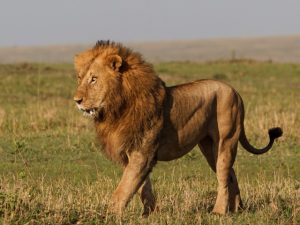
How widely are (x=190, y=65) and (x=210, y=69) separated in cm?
162

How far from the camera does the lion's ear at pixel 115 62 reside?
7.84 metres

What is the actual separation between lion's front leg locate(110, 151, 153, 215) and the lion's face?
56 cm

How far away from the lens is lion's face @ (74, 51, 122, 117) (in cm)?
773

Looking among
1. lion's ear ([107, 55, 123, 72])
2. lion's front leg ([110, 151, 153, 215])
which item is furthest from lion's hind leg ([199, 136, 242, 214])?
lion's ear ([107, 55, 123, 72])

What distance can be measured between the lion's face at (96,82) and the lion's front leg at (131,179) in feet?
1.83

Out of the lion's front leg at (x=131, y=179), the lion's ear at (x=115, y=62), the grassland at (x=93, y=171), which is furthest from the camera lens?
the lion's ear at (x=115, y=62)

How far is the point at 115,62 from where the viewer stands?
7.86 metres

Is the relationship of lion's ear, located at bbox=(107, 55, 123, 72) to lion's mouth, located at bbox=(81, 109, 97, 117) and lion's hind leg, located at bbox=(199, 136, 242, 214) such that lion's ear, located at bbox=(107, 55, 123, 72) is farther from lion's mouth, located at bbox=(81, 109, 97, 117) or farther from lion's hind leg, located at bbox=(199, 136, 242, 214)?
lion's hind leg, located at bbox=(199, 136, 242, 214)

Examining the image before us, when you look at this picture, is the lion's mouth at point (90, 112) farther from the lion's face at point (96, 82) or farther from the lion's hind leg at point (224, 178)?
the lion's hind leg at point (224, 178)

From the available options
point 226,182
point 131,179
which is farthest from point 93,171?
point 131,179

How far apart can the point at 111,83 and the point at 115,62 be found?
21 centimetres

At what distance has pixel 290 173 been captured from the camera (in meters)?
12.1

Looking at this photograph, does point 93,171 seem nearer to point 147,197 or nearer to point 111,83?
point 147,197

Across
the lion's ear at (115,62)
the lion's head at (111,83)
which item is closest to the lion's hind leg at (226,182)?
the lion's head at (111,83)
